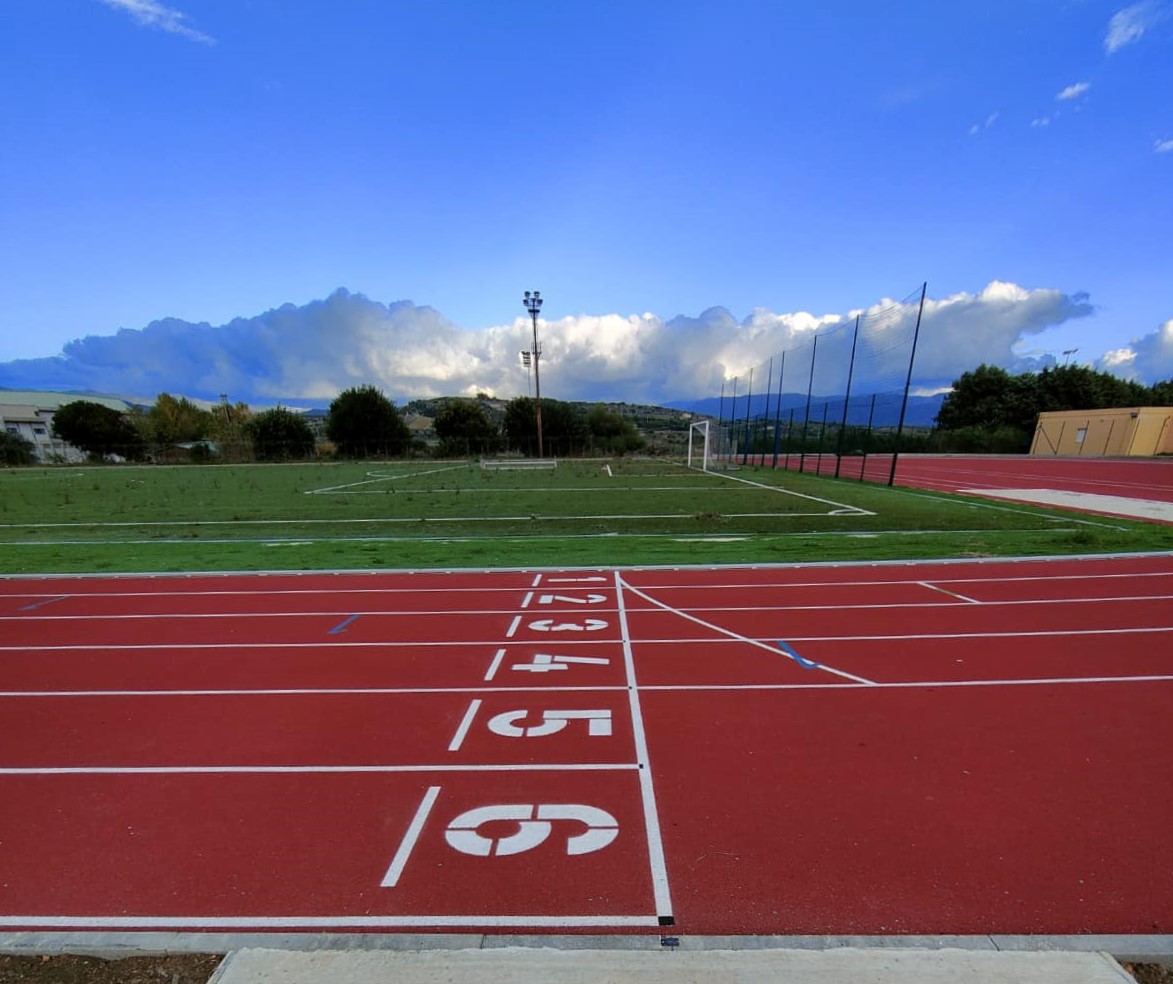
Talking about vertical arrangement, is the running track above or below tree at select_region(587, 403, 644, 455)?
above

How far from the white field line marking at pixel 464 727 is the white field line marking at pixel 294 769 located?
0.27 meters

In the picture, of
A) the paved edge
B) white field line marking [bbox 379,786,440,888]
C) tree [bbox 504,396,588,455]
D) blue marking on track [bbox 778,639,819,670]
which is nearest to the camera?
the paved edge

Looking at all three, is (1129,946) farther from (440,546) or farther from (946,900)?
(440,546)

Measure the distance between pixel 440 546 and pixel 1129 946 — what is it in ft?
33.5

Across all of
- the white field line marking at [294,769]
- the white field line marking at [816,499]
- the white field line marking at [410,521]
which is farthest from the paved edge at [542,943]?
the white field line marking at [816,499]

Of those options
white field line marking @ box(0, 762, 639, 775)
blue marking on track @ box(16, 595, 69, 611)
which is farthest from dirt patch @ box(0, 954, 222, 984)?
blue marking on track @ box(16, 595, 69, 611)

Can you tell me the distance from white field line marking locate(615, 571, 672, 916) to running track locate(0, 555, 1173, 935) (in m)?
0.02

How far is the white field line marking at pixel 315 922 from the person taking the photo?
103 inches

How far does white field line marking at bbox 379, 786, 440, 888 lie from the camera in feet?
9.57

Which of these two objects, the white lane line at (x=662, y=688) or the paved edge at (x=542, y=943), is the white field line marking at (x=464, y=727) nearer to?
the white lane line at (x=662, y=688)

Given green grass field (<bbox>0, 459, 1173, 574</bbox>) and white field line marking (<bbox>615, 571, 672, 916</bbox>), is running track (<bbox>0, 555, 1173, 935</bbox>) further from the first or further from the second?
green grass field (<bbox>0, 459, 1173, 574</bbox>)

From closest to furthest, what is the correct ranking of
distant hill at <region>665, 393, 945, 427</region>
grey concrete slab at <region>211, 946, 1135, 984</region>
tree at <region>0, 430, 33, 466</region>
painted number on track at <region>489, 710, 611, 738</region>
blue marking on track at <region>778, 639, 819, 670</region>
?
grey concrete slab at <region>211, 946, 1135, 984</region> < painted number on track at <region>489, 710, 611, 738</region> < blue marking on track at <region>778, 639, 819, 670</region> < distant hill at <region>665, 393, 945, 427</region> < tree at <region>0, 430, 33, 466</region>

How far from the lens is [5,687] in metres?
5.32

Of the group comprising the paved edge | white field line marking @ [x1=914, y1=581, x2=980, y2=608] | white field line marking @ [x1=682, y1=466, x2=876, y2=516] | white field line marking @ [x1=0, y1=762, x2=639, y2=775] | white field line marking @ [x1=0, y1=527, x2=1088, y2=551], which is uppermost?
the paved edge
